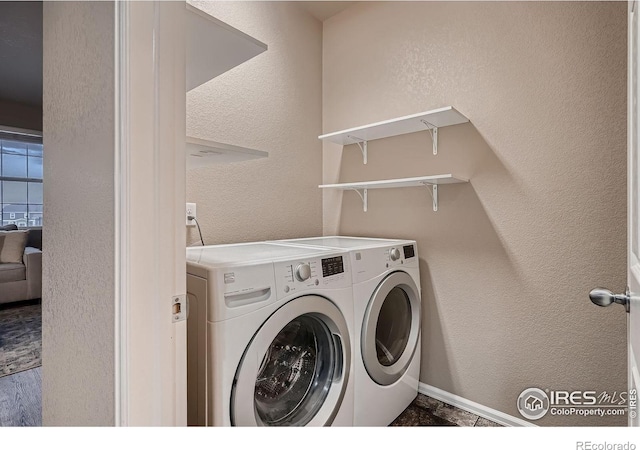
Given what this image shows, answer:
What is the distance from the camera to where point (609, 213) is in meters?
1.41

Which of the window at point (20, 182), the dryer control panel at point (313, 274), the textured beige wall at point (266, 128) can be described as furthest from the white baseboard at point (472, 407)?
the window at point (20, 182)

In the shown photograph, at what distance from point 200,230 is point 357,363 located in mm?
1028

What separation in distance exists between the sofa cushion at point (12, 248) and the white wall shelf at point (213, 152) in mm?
3696

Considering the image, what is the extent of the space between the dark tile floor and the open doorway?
1823 millimetres

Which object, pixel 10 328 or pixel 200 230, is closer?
pixel 200 230

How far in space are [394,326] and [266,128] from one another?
1.40m

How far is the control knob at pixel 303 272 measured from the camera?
119 cm

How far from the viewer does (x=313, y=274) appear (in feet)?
4.09

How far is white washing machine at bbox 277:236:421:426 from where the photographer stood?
1445 mm

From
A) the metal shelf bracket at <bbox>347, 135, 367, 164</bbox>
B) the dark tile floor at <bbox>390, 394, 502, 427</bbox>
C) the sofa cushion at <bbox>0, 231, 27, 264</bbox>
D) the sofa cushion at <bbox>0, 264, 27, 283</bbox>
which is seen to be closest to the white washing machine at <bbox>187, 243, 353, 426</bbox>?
the dark tile floor at <bbox>390, 394, 502, 427</bbox>

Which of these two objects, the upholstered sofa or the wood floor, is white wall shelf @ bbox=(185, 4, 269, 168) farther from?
the upholstered sofa

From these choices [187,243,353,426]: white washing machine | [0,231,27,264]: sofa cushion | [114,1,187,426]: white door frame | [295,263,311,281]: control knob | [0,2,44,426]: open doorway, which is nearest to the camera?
[114,1,187,426]: white door frame
